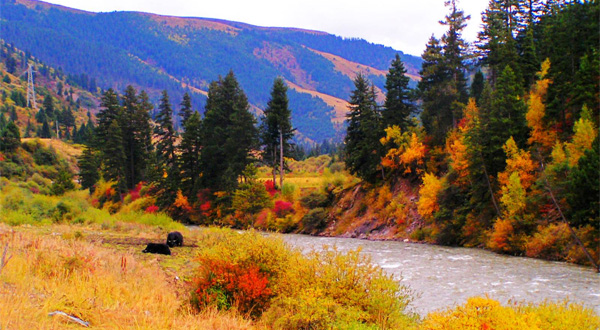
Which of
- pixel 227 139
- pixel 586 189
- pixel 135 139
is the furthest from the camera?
pixel 135 139

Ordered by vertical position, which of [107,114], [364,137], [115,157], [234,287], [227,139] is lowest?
[234,287]

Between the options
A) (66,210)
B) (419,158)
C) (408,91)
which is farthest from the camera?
(408,91)

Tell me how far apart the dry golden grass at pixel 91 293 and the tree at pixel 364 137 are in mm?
37740

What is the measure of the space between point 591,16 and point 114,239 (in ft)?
131

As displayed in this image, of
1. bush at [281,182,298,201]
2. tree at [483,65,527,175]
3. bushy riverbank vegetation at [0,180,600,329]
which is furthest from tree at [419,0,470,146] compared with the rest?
bushy riverbank vegetation at [0,180,600,329]

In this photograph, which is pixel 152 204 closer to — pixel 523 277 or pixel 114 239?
pixel 114 239

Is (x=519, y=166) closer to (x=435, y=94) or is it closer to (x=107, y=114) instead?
(x=435, y=94)

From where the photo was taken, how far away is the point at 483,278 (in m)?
20.3

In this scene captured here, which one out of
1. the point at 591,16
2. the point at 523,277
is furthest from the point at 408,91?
the point at 523,277

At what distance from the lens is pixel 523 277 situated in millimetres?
20500

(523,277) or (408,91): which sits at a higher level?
(408,91)

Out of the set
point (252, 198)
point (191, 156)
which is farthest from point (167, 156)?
point (252, 198)

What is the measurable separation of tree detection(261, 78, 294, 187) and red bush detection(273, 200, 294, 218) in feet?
29.7

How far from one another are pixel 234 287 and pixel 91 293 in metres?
3.33
